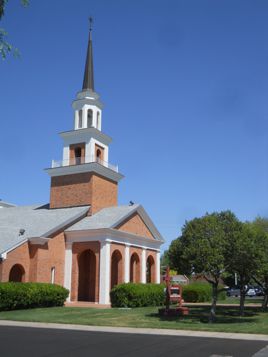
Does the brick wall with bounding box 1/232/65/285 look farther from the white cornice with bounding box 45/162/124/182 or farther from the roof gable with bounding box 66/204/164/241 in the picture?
the white cornice with bounding box 45/162/124/182

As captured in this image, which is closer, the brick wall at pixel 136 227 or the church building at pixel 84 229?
the church building at pixel 84 229

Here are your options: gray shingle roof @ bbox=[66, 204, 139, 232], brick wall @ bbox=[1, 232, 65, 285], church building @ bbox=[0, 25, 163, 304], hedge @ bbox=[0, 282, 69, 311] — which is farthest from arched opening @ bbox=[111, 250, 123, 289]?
hedge @ bbox=[0, 282, 69, 311]

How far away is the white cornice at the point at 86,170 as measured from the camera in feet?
122

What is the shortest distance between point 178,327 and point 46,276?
53.6 ft

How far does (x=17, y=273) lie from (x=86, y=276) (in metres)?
5.98

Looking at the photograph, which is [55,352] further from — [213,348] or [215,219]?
[215,219]

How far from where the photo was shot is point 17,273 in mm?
31969

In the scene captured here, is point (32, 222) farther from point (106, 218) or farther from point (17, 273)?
Result: point (106, 218)

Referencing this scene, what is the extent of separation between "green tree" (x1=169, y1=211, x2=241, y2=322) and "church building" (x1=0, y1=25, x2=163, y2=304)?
11.2m

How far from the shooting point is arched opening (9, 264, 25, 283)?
1222 inches

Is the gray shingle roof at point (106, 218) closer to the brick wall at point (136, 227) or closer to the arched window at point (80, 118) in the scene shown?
the brick wall at point (136, 227)

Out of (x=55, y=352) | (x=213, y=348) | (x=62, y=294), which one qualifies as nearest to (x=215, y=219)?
(x=213, y=348)

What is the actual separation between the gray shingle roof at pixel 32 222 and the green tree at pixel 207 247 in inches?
517

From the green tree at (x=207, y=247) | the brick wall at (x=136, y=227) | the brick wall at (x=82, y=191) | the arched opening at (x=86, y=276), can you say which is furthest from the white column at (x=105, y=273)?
the green tree at (x=207, y=247)
